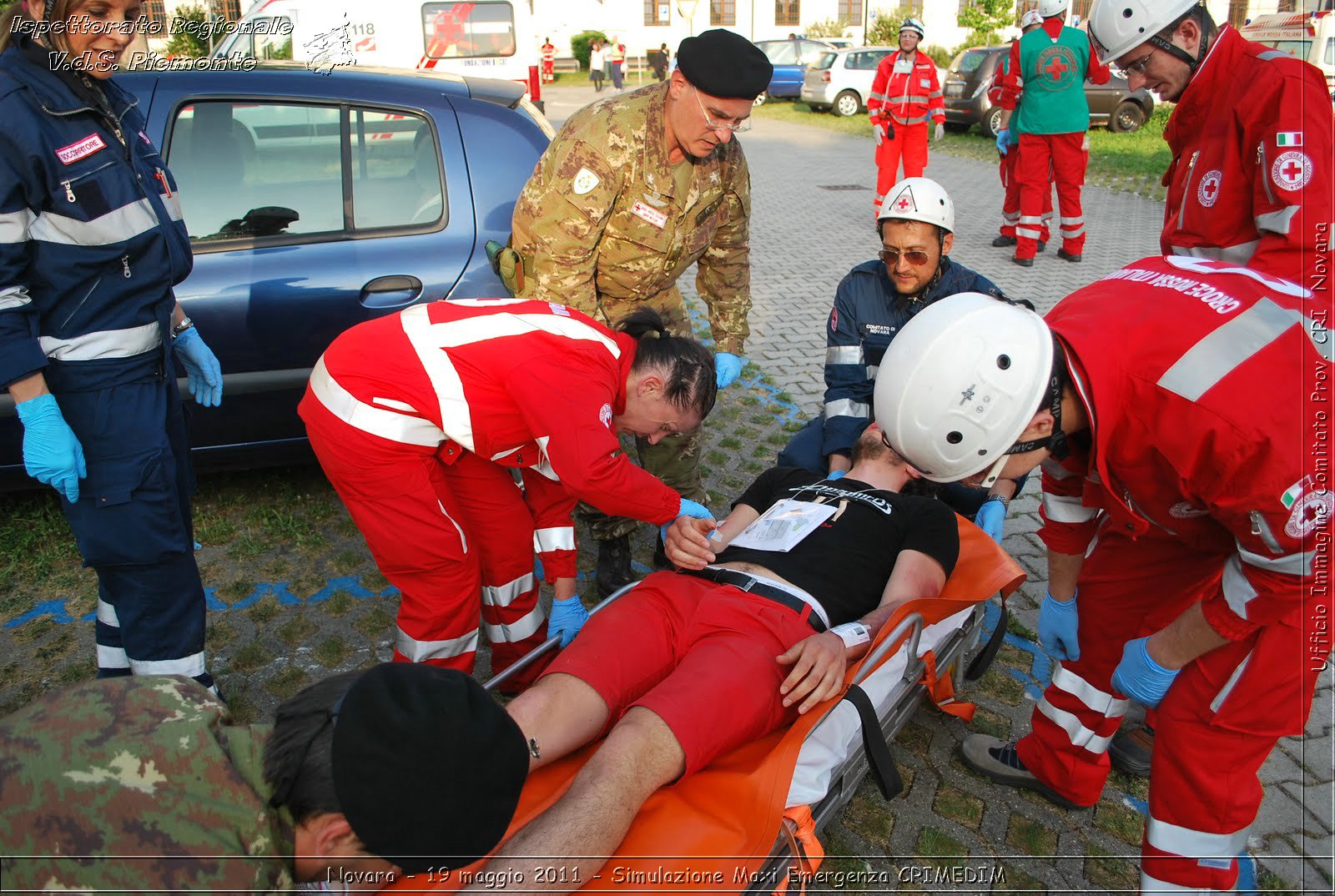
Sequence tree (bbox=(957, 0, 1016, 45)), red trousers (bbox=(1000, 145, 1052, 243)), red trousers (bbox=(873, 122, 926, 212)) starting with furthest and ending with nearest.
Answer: tree (bbox=(957, 0, 1016, 45)), red trousers (bbox=(873, 122, 926, 212)), red trousers (bbox=(1000, 145, 1052, 243))

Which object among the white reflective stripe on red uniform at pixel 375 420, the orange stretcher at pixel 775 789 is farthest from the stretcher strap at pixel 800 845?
the white reflective stripe on red uniform at pixel 375 420

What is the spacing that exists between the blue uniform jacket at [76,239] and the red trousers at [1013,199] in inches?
311

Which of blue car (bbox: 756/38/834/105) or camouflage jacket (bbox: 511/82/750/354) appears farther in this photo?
blue car (bbox: 756/38/834/105)

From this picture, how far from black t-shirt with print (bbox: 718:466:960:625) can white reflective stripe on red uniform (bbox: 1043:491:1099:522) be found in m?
0.45

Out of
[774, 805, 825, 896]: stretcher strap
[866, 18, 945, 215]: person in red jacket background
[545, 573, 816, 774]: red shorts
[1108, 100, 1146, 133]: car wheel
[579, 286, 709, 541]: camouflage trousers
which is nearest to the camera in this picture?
[774, 805, 825, 896]: stretcher strap

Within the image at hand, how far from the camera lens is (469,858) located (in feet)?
5.11

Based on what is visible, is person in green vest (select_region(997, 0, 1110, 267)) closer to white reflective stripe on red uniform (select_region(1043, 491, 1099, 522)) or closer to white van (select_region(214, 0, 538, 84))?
white van (select_region(214, 0, 538, 84))

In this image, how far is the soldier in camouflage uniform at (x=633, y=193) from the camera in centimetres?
319

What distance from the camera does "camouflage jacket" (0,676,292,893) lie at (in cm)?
138

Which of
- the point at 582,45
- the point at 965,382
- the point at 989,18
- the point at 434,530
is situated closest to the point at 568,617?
the point at 434,530

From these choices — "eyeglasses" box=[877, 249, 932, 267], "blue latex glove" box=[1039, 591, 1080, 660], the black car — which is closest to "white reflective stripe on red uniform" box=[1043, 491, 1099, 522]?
"blue latex glove" box=[1039, 591, 1080, 660]

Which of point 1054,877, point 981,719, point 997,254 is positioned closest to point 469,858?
point 1054,877

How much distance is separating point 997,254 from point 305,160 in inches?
293

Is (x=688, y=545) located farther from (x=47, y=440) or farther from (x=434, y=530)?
(x=47, y=440)
